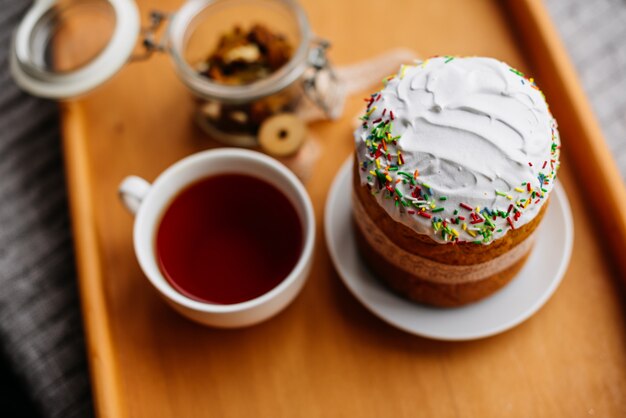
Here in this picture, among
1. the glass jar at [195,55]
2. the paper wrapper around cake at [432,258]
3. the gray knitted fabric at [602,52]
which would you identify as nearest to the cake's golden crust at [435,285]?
the paper wrapper around cake at [432,258]

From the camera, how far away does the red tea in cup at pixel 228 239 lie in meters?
0.70

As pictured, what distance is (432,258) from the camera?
61 centimetres

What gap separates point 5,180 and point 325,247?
714mm

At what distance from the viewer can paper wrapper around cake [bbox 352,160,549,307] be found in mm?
602

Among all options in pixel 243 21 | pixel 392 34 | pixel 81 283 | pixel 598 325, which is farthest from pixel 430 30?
pixel 81 283

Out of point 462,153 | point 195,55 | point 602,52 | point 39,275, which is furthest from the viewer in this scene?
point 602,52

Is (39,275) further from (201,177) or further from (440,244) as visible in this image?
(440,244)

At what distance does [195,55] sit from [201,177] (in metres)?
0.25

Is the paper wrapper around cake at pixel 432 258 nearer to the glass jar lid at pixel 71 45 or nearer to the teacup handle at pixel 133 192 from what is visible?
the teacup handle at pixel 133 192

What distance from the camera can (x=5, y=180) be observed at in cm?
114

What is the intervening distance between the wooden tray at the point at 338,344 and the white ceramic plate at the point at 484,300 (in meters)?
0.04

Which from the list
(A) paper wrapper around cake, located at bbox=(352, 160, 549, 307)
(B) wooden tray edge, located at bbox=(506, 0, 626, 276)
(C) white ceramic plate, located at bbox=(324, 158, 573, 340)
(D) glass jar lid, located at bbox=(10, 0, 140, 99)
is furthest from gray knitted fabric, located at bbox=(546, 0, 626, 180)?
(D) glass jar lid, located at bbox=(10, 0, 140, 99)

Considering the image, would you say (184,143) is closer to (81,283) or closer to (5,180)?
(81,283)

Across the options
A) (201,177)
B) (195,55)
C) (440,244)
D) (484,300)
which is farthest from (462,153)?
(195,55)
